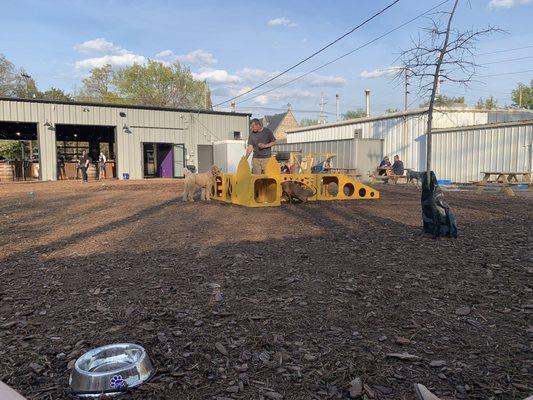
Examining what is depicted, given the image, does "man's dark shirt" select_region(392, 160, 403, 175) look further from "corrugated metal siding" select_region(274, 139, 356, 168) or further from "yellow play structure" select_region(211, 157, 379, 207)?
"yellow play structure" select_region(211, 157, 379, 207)

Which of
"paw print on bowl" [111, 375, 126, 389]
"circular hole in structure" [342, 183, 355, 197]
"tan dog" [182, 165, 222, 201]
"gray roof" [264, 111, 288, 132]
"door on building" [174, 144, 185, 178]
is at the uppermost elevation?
A: "gray roof" [264, 111, 288, 132]

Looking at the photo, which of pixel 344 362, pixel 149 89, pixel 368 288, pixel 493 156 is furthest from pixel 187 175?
pixel 149 89

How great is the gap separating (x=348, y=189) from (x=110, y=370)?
10561mm

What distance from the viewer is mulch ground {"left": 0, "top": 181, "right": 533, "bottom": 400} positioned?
7.75 feet

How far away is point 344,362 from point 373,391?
31 centimetres

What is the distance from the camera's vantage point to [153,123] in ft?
90.3

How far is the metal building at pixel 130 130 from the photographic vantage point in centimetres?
2426

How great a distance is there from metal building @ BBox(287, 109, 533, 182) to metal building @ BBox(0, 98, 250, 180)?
9103 mm

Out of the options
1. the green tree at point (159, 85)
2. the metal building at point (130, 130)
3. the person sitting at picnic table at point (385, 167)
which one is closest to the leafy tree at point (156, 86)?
the green tree at point (159, 85)

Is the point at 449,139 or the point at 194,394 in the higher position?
the point at 449,139

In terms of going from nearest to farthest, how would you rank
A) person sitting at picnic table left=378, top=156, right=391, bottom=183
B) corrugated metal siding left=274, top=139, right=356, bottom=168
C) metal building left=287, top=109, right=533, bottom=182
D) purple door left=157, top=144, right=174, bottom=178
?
metal building left=287, top=109, right=533, bottom=182
person sitting at picnic table left=378, top=156, right=391, bottom=183
corrugated metal siding left=274, top=139, right=356, bottom=168
purple door left=157, top=144, right=174, bottom=178

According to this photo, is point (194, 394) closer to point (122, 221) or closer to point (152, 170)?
point (122, 221)

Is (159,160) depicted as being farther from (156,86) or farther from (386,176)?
(156,86)

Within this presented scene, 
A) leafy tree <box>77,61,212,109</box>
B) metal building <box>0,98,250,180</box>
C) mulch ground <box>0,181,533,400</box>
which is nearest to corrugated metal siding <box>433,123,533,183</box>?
mulch ground <box>0,181,533,400</box>
